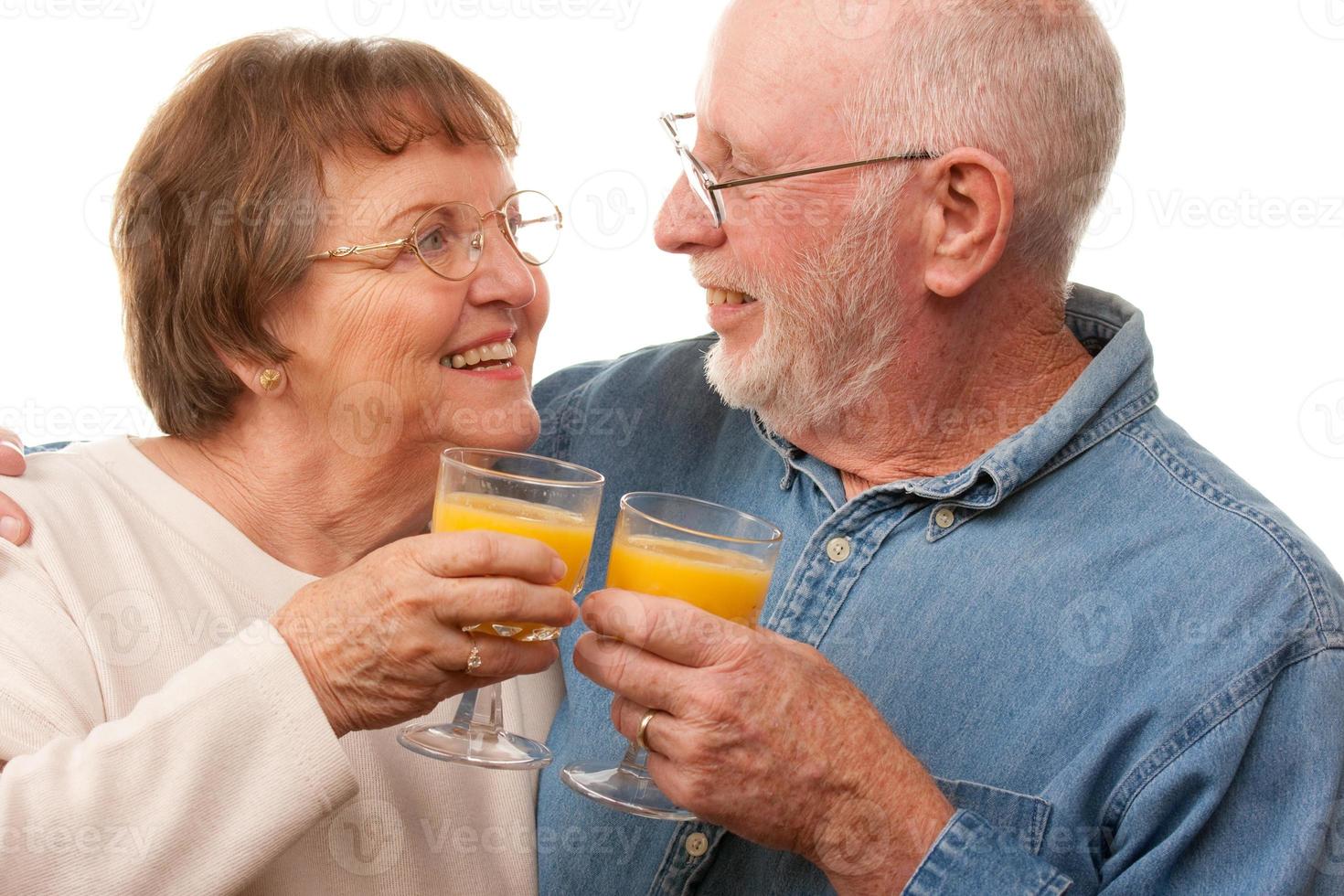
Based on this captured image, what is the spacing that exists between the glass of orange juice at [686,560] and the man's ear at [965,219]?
665 mm

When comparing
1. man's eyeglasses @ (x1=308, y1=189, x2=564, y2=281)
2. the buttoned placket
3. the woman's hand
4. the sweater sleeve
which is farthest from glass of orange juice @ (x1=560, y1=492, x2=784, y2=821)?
man's eyeglasses @ (x1=308, y1=189, x2=564, y2=281)

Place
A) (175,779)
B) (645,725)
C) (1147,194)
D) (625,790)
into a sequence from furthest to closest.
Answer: (1147,194)
(625,790)
(645,725)
(175,779)

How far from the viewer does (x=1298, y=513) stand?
3525 mm

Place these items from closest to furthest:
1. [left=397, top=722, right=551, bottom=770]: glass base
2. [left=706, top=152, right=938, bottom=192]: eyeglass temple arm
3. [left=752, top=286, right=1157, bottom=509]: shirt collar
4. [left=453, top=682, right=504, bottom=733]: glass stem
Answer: [left=397, top=722, right=551, bottom=770]: glass base, [left=453, top=682, right=504, bottom=733]: glass stem, [left=752, top=286, right=1157, bottom=509]: shirt collar, [left=706, top=152, right=938, bottom=192]: eyeglass temple arm

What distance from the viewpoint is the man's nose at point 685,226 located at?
221 centimetres

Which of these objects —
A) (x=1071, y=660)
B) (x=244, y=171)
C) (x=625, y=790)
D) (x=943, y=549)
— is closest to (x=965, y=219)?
(x=943, y=549)

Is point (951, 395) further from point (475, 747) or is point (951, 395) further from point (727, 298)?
point (475, 747)

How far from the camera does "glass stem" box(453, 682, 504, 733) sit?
1.84m

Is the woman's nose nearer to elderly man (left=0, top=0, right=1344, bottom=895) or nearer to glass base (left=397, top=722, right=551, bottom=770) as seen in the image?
elderly man (left=0, top=0, right=1344, bottom=895)

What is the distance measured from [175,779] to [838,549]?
3.54 ft

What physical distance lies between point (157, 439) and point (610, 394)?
84 cm

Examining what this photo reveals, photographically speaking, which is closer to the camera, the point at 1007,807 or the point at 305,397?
the point at 1007,807

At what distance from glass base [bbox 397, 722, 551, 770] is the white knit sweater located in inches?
4.1

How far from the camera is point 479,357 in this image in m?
2.17
